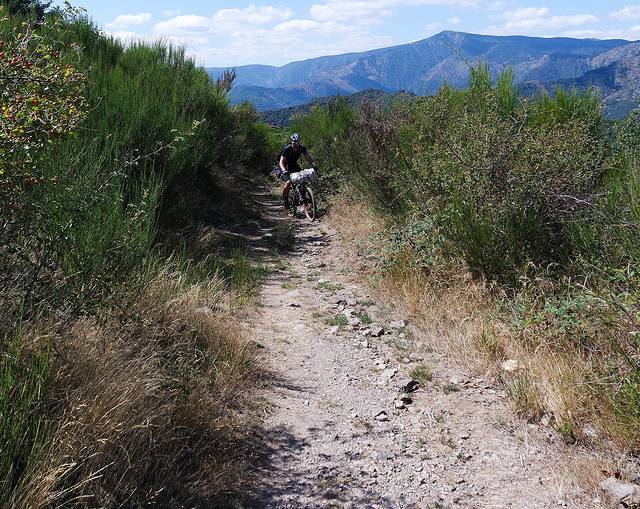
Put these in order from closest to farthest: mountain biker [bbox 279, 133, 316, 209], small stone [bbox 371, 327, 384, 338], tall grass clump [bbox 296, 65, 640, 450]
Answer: tall grass clump [bbox 296, 65, 640, 450]
small stone [bbox 371, 327, 384, 338]
mountain biker [bbox 279, 133, 316, 209]

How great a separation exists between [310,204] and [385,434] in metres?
7.51

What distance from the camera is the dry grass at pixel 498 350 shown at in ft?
8.85

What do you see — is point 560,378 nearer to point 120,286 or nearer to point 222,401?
point 222,401

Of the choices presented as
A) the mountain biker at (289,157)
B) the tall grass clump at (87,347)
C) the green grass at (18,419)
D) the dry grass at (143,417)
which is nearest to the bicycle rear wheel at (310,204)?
the mountain biker at (289,157)

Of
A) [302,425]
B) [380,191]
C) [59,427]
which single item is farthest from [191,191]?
[59,427]

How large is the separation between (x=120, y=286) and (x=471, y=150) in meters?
3.38

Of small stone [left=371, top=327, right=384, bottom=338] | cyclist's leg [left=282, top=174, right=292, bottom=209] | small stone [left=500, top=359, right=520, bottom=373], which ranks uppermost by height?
cyclist's leg [left=282, top=174, right=292, bottom=209]

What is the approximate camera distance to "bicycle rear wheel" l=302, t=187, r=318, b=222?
395 inches

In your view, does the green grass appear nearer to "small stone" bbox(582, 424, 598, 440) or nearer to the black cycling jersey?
"small stone" bbox(582, 424, 598, 440)

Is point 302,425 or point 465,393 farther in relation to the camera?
point 465,393

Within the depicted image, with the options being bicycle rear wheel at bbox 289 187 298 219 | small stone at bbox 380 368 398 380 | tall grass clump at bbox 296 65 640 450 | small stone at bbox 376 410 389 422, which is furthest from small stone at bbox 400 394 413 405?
bicycle rear wheel at bbox 289 187 298 219

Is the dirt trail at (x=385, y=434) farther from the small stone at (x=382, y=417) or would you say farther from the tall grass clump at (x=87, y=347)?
the tall grass clump at (x=87, y=347)

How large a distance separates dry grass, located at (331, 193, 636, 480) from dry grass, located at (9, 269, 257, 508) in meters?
1.68

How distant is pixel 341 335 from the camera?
4.47m
